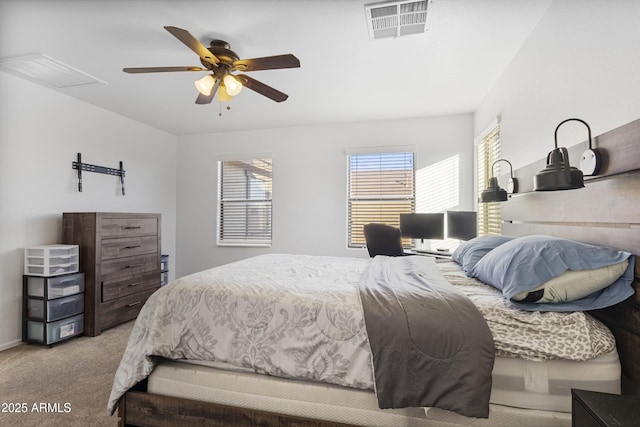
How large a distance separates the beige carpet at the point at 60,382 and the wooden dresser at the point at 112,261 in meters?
0.35

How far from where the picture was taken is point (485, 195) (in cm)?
263

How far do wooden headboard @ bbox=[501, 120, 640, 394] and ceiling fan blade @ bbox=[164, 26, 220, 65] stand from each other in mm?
2286

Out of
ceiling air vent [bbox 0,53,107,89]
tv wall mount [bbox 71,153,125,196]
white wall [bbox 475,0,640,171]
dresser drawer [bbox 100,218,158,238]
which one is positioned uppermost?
ceiling air vent [bbox 0,53,107,89]

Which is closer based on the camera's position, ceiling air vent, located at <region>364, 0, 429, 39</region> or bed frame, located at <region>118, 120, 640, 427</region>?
bed frame, located at <region>118, 120, 640, 427</region>

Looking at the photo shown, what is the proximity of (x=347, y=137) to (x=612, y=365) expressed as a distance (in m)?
3.84

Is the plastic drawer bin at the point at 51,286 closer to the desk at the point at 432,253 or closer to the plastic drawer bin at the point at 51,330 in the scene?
the plastic drawer bin at the point at 51,330

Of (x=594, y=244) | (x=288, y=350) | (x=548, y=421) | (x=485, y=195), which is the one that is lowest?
(x=548, y=421)

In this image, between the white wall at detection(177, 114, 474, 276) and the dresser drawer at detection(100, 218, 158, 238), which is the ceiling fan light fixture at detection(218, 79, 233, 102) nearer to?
the dresser drawer at detection(100, 218, 158, 238)

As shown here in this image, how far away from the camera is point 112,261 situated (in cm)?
348

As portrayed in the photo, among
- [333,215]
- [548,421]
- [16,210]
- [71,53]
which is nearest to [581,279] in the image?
[548,421]

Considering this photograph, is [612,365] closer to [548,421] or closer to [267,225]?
[548,421]

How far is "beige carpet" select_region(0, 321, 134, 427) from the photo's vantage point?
6.16 feet

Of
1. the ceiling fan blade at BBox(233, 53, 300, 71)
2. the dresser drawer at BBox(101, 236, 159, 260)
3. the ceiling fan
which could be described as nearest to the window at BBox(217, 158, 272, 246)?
the dresser drawer at BBox(101, 236, 159, 260)

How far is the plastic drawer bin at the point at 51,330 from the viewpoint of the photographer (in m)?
2.91
